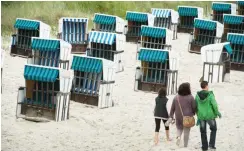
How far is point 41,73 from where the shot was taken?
60.5 feet

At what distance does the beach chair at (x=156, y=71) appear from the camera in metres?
22.5

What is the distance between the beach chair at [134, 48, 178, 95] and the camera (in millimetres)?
22484

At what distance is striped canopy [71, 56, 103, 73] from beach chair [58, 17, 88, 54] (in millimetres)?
8267

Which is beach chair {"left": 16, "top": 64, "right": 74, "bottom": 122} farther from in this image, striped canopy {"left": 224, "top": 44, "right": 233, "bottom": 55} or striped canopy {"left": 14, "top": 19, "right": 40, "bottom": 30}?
striped canopy {"left": 14, "top": 19, "right": 40, "bottom": 30}

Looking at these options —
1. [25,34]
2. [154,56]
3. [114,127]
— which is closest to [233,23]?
[25,34]

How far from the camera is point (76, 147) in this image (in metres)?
16.5

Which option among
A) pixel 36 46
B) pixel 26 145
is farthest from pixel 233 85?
pixel 26 145

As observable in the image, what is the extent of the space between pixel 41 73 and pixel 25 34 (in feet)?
31.4

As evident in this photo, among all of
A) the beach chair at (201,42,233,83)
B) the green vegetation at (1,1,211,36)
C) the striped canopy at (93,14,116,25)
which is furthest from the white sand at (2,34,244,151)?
the green vegetation at (1,1,211,36)

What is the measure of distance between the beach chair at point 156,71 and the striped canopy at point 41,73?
476cm

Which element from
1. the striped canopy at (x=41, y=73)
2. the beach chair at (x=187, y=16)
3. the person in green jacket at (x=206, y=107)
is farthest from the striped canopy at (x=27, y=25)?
the person in green jacket at (x=206, y=107)

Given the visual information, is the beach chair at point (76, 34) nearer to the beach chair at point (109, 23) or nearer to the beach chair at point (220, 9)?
the beach chair at point (109, 23)

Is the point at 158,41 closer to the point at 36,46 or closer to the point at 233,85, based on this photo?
the point at 233,85

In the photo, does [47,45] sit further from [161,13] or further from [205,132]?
[161,13]
